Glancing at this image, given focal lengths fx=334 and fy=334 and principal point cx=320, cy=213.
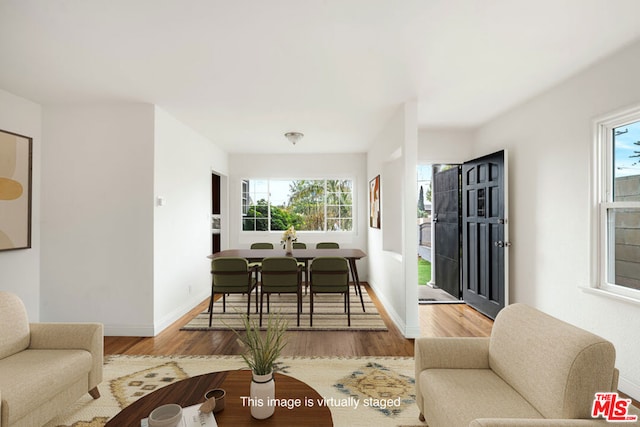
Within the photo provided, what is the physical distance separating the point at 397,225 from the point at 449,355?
132 inches

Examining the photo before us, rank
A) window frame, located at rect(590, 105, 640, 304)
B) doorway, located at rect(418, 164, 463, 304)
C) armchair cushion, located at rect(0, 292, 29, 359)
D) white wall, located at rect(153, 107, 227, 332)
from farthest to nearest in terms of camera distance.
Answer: doorway, located at rect(418, 164, 463, 304), white wall, located at rect(153, 107, 227, 332), window frame, located at rect(590, 105, 640, 304), armchair cushion, located at rect(0, 292, 29, 359)

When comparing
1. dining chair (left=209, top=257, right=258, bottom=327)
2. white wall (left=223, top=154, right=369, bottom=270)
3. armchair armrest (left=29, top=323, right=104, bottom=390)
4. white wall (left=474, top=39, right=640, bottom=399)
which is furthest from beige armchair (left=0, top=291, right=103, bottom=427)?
white wall (left=223, top=154, right=369, bottom=270)

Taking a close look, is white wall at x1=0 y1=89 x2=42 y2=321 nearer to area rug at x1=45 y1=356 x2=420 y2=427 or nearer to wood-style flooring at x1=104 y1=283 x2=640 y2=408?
wood-style flooring at x1=104 y1=283 x2=640 y2=408

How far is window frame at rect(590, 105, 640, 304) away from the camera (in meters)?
2.78

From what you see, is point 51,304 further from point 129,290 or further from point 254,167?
point 254,167

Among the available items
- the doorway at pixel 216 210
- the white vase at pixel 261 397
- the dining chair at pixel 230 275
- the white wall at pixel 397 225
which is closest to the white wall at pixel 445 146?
the white wall at pixel 397 225

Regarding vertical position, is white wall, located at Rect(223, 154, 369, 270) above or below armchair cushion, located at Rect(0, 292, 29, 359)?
above

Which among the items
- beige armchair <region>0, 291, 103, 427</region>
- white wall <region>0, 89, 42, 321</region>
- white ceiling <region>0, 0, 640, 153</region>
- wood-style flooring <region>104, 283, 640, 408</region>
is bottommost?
wood-style flooring <region>104, 283, 640, 408</region>

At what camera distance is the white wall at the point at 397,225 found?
3.69 meters

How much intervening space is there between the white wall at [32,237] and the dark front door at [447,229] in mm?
5457

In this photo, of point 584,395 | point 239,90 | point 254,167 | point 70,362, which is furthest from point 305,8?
point 254,167

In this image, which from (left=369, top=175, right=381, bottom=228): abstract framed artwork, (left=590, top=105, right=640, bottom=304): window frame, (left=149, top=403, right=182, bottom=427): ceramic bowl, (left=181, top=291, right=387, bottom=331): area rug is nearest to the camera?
(left=149, top=403, right=182, bottom=427): ceramic bowl

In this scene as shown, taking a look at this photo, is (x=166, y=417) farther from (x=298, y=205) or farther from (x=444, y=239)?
(x=298, y=205)

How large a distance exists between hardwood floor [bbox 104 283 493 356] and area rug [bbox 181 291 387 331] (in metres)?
0.13
